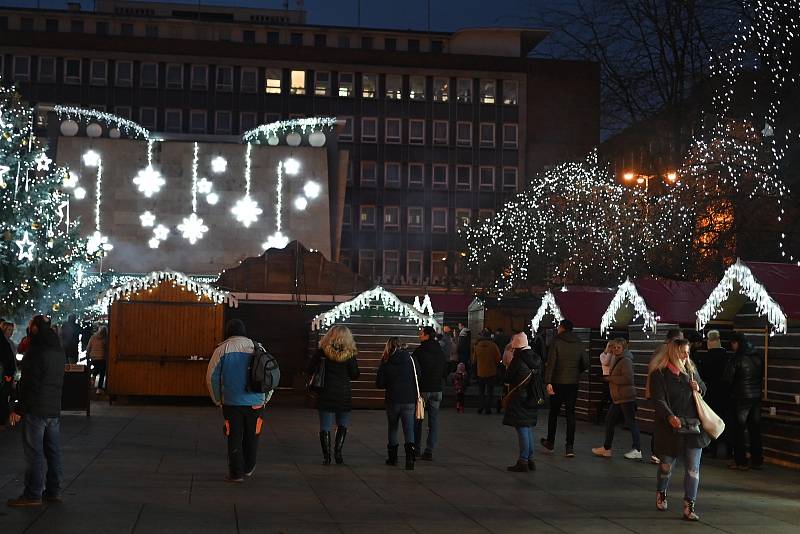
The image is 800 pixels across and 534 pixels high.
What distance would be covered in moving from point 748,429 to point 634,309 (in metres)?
7.24

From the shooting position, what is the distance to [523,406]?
15.9 m

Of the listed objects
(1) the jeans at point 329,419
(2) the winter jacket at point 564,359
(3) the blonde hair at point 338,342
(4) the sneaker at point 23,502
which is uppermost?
(3) the blonde hair at point 338,342

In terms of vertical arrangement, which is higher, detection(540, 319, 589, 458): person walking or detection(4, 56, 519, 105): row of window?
detection(4, 56, 519, 105): row of window

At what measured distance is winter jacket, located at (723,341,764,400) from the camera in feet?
56.6

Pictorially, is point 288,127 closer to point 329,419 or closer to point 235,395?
point 329,419

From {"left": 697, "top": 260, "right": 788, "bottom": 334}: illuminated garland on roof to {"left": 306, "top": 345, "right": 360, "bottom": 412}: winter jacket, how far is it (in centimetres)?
550

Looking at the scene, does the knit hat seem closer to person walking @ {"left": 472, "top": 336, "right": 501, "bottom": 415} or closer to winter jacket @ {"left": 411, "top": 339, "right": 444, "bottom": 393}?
winter jacket @ {"left": 411, "top": 339, "right": 444, "bottom": 393}

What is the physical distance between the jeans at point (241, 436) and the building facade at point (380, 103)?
69273mm

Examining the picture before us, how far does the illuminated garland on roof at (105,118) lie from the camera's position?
159ft

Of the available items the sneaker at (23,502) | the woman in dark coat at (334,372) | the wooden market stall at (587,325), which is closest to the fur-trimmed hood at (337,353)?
the woman in dark coat at (334,372)

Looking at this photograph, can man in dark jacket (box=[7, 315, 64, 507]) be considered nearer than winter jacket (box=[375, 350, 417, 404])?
Yes

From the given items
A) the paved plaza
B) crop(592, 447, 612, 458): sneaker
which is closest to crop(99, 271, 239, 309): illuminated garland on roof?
the paved plaza

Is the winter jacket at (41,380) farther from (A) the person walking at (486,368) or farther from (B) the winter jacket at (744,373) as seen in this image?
(A) the person walking at (486,368)

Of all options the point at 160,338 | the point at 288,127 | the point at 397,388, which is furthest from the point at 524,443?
the point at 288,127
